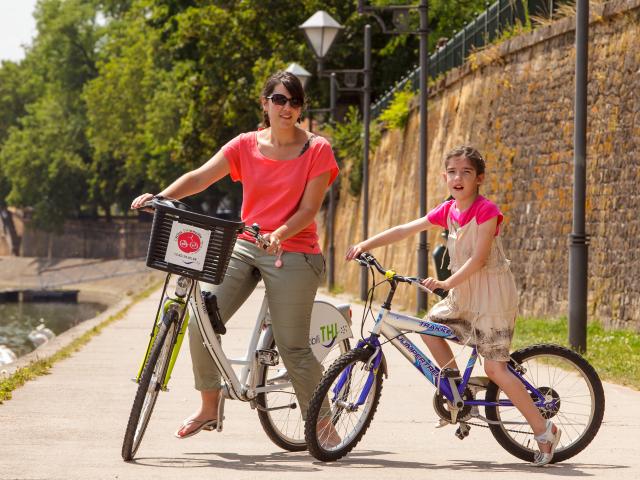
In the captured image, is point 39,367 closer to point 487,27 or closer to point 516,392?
point 516,392

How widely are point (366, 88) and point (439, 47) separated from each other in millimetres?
2335

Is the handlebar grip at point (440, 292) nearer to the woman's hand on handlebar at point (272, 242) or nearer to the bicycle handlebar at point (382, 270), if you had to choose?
the bicycle handlebar at point (382, 270)

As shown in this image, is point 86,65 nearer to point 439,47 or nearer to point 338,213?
point 338,213

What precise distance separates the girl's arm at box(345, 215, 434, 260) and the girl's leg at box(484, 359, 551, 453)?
0.68 metres

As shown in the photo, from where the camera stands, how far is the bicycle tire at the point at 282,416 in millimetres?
6945

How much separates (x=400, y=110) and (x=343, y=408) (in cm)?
2138

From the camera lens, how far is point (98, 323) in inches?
744

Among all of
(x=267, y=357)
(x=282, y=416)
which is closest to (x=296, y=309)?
(x=267, y=357)

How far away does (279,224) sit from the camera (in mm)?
6680

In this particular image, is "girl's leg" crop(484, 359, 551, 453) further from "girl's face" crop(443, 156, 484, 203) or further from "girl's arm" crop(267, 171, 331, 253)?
"girl's arm" crop(267, 171, 331, 253)

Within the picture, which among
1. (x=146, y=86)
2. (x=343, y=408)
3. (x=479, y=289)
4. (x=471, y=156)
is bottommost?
(x=343, y=408)

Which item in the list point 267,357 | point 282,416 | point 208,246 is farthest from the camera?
point 282,416

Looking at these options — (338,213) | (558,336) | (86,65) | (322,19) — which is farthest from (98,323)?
(86,65)

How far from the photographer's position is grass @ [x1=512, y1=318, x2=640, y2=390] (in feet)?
35.7
